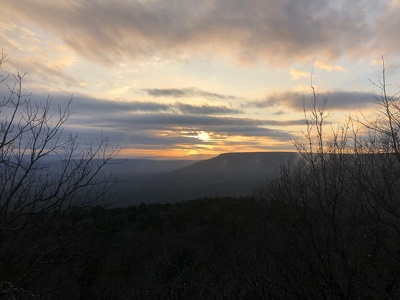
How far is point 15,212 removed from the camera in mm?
5871

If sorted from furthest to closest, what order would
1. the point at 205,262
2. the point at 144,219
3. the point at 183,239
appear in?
1. the point at 144,219
2. the point at 183,239
3. the point at 205,262

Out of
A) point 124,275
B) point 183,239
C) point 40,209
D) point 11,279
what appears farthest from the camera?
point 183,239

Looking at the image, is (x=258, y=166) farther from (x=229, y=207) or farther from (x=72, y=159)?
(x=72, y=159)

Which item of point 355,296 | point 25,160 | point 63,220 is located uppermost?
point 25,160

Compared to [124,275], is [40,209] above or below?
above

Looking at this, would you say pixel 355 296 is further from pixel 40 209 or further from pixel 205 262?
pixel 205 262

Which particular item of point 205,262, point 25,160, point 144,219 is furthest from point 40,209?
point 144,219

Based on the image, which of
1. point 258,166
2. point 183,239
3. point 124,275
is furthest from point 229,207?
point 258,166

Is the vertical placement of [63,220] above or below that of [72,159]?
below

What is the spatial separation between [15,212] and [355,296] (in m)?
7.68

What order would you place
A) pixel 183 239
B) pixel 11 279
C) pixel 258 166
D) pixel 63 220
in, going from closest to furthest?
pixel 11 279, pixel 63 220, pixel 183 239, pixel 258 166

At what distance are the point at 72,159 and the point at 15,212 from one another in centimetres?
151

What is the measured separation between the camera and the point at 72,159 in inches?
262

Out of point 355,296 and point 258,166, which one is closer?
point 355,296
